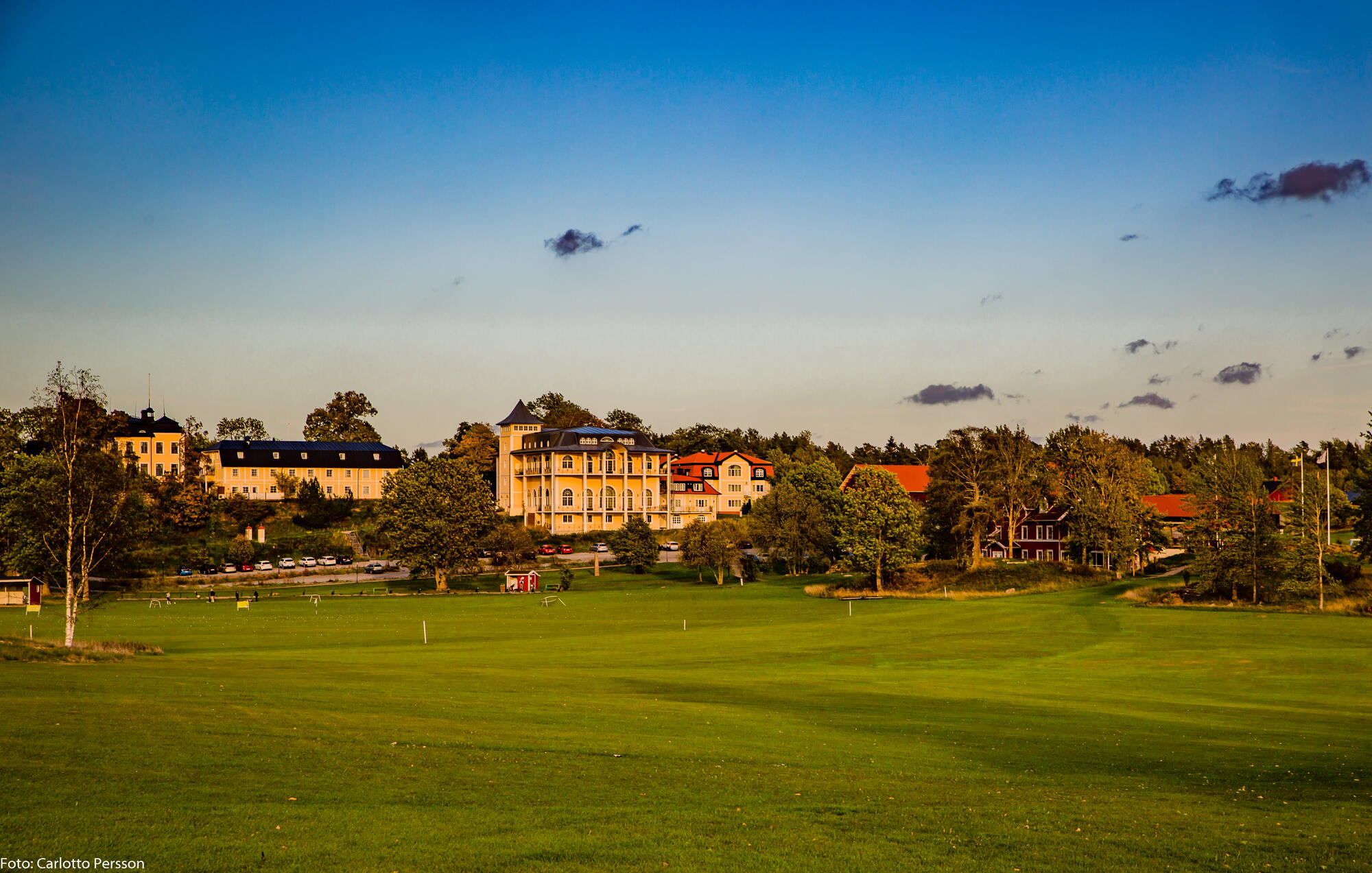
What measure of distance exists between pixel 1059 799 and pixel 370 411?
559 feet

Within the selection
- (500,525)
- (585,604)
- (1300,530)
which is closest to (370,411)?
(500,525)

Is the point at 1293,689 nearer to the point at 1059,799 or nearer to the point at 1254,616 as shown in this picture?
the point at 1059,799

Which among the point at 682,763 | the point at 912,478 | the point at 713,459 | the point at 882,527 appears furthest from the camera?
the point at 713,459

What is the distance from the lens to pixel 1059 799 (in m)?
16.4

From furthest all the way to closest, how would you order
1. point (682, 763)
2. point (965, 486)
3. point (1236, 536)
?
point (965, 486)
point (1236, 536)
point (682, 763)

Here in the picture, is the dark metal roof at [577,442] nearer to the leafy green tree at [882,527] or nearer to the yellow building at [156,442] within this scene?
the yellow building at [156,442]

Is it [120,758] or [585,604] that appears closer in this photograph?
[120,758]

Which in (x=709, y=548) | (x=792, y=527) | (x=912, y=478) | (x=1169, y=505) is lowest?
(x=709, y=548)

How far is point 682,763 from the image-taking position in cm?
1844

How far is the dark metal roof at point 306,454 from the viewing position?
469 ft

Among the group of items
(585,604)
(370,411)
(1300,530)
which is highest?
(370,411)

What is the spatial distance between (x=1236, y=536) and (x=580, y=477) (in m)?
86.6

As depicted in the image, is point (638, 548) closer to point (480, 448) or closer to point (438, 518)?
point (438, 518)

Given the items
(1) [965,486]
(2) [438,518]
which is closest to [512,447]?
(2) [438,518]
